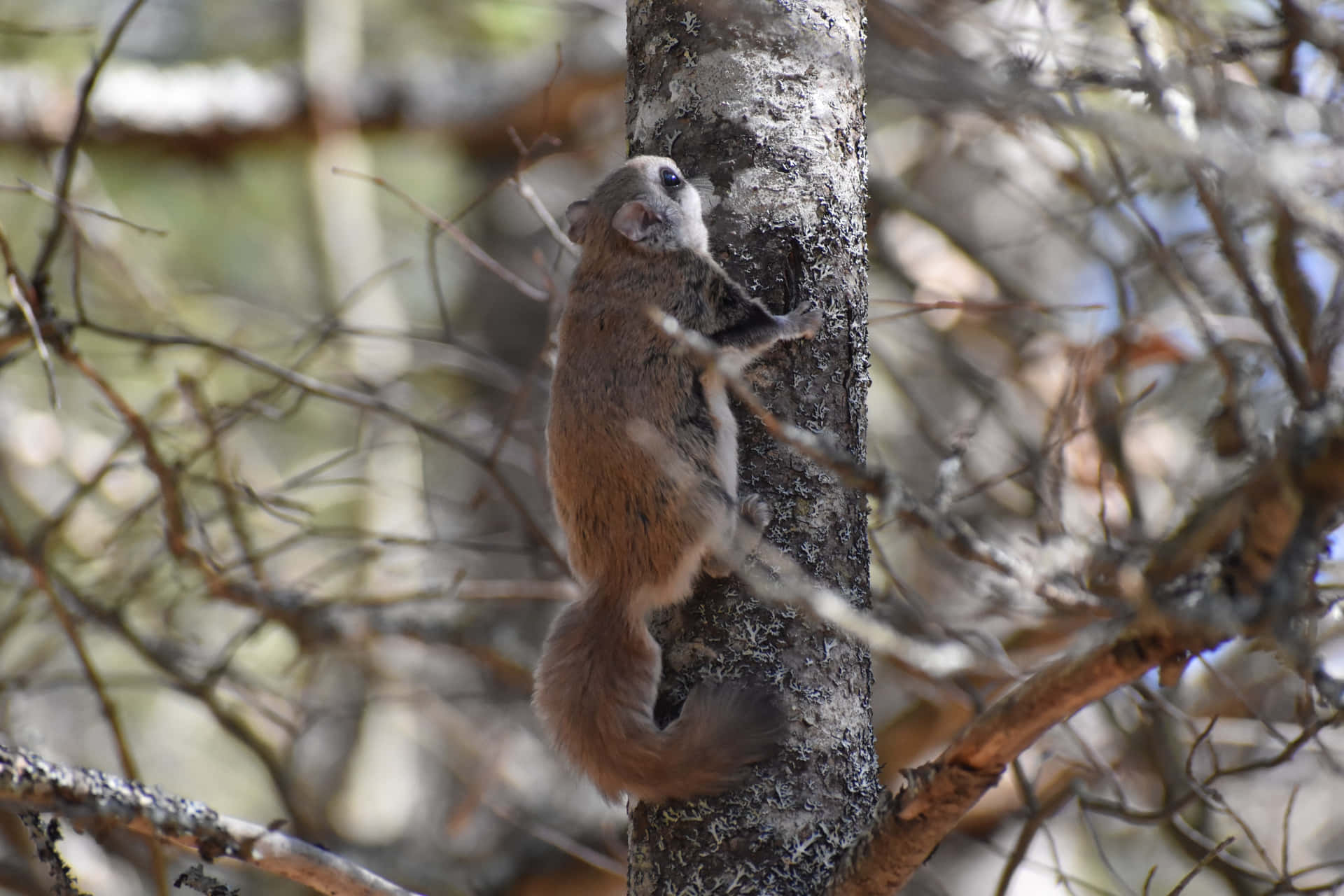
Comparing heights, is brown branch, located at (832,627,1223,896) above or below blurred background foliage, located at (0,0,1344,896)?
below

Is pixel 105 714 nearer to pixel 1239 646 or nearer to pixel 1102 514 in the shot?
Result: pixel 1102 514

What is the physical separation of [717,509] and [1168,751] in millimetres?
2236

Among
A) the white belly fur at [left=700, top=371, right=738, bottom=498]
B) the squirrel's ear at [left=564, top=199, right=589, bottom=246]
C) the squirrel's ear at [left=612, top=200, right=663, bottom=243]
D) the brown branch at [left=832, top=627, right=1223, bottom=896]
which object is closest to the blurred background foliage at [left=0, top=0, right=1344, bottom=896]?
the squirrel's ear at [left=564, top=199, right=589, bottom=246]

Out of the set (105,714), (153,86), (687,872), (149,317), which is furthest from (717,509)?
(153,86)

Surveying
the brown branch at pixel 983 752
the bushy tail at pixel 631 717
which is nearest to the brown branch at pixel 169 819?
the bushy tail at pixel 631 717

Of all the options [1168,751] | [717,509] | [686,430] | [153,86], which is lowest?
[717,509]

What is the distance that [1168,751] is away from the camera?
13.2ft

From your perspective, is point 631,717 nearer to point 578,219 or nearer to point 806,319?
point 806,319

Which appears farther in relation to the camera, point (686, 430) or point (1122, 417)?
point (1122, 417)

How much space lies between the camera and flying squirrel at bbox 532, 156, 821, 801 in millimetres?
2301

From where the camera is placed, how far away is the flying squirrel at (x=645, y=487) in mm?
2301

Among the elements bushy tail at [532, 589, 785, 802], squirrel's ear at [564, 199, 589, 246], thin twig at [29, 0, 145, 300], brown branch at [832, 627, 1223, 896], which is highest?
squirrel's ear at [564, 199, 589, 246]

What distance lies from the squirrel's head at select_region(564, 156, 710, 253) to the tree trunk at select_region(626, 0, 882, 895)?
95 mm

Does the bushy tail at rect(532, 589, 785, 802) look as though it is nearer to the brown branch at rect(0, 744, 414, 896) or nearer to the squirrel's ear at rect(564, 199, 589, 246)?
the brown branch at rect(0, 744, 414, 896)
